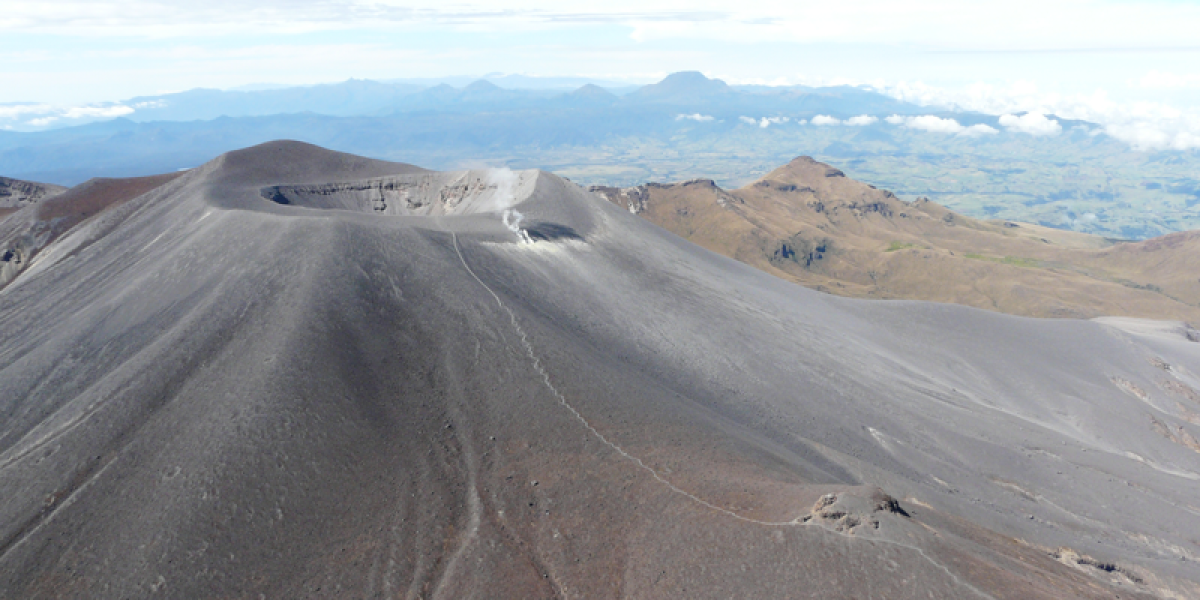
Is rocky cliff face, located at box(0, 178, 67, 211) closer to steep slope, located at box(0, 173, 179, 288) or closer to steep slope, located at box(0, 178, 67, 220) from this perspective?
steep slope, located at box(0, 178, 67, 220)

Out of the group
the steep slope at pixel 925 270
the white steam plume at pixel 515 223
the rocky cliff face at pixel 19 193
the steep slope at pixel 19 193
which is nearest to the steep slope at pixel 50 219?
the steep slope at pixel 19 193

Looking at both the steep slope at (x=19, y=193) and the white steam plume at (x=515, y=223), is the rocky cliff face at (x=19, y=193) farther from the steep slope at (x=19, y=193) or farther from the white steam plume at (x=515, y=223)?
the white steam plume at (x=515, y=223)

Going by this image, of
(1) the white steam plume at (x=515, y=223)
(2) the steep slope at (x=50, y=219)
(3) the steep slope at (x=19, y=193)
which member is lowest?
(1) the white steam plume at (x=515, y=223)

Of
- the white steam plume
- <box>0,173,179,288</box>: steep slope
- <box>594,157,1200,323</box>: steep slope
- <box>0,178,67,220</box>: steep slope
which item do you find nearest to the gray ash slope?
the white steam plume

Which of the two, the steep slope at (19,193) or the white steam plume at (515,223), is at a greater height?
the steep slope at (19,193)

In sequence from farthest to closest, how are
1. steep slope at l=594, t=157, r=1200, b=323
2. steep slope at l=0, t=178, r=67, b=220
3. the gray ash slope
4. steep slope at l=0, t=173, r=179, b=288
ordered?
steep slope at l=594, t=157, r=1200, b=323 → steep slope at l=0, t=178, r=67, b=220 → steep slope at l=0, t=173, r=179, b=288 → the gray ash slope

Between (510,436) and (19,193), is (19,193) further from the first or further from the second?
(510,436)

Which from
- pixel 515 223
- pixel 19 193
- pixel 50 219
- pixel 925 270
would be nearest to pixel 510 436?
pixel 515 223

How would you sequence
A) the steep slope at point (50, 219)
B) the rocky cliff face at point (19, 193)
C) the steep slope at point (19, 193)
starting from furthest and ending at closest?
the rocky cliff face at point (19, 193), the steep slope at point (19, 193), the steep slope at point (50, 219)

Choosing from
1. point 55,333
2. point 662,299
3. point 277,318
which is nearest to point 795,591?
point 277,318

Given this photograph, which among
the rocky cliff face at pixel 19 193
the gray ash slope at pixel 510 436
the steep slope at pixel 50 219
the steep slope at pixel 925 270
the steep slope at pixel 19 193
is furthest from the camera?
the steep slope at pixel 925 270
